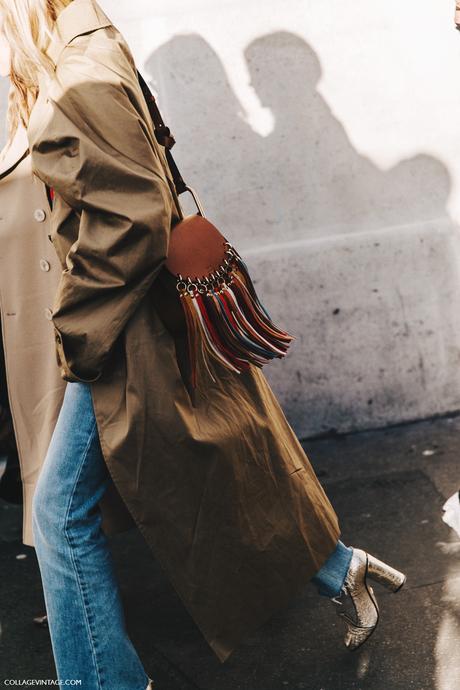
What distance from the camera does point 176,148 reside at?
4.02 meters

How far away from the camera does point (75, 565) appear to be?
233 centimetres

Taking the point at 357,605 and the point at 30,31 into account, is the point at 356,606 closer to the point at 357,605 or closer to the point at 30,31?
the point at 357,605

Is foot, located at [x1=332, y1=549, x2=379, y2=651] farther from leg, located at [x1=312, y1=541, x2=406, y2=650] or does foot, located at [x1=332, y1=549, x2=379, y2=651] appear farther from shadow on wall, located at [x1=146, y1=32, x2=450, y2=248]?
shadow on wall, located at [x1=146, y1=32, x2=450, y2=248]

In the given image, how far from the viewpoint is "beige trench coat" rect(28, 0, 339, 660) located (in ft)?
6.79

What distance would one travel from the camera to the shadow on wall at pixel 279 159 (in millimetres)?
3967

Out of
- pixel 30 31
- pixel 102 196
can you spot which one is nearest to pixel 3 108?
pixel 30 31

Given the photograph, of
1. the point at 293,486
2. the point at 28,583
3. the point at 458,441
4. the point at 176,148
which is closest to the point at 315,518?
the point at 293,486

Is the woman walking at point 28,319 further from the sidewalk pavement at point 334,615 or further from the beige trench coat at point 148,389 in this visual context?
the sidewalk pavement at point 334,615

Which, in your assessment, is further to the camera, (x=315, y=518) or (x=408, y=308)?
(x=408, y=308)

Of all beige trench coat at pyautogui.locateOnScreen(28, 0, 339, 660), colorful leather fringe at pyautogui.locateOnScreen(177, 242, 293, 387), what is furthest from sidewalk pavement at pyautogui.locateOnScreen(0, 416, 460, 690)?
colorful leather fringe at pyautogui.locateOnScreen(177, 242, 293, 387)

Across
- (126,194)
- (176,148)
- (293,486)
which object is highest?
(126,194)

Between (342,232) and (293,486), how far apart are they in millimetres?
1919

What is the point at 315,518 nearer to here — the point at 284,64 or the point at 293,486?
the point at 293,486

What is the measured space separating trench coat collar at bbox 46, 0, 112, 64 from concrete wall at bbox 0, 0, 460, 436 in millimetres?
1715
